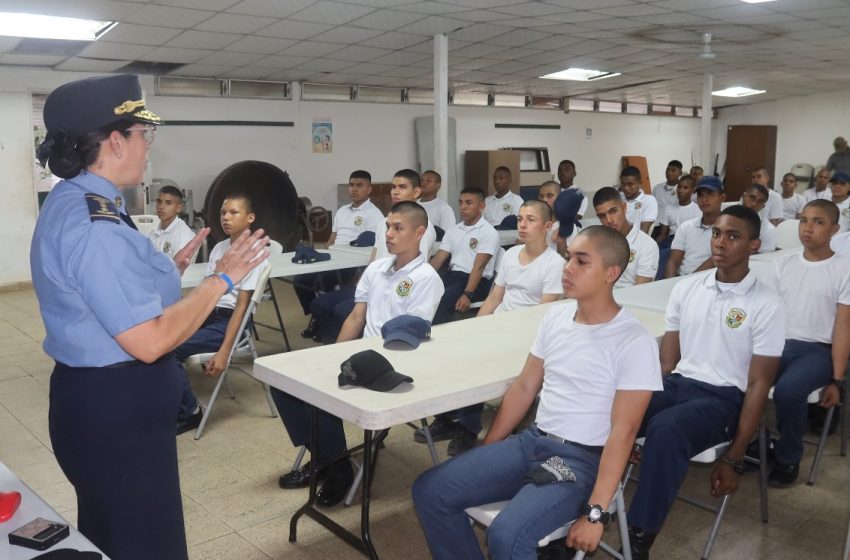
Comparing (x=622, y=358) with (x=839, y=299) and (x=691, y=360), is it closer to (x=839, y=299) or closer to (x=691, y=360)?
(x=691, y=360)

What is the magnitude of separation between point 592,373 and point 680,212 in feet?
18.1

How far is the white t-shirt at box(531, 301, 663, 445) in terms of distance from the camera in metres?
2.22

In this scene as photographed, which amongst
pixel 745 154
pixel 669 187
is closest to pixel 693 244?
pixel 669 187

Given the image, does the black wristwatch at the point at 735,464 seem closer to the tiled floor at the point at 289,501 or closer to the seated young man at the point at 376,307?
the tiled floor at the point at 289,501

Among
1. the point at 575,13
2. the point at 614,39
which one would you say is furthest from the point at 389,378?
the point at 614,39

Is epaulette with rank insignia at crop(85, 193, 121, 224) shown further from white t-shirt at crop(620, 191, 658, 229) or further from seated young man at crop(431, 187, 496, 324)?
white t-shirt at crop(620, 191, 658, 229)

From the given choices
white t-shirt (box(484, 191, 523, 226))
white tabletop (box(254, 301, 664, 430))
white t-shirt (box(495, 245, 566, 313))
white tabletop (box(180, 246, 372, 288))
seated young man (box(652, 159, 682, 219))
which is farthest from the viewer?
seated young man (box(652, 159, 682, 219))

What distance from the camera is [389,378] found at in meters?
Answer: 2.27

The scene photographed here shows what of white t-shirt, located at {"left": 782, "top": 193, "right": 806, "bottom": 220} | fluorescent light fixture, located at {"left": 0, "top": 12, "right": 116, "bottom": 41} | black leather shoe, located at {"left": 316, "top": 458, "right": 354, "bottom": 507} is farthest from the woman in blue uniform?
white t-shirt, located at {"left": 782, "top": 193, "right": 806, "bottom": 220}

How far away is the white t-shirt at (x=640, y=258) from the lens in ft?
15.1

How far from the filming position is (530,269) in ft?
13.3

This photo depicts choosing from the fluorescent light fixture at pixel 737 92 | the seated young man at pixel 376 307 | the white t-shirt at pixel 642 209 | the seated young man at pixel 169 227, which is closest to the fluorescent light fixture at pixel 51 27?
the seated young man at pixel 169 227

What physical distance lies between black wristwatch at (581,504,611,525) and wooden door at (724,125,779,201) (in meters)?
15.7

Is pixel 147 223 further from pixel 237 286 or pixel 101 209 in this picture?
pixel 101 209
